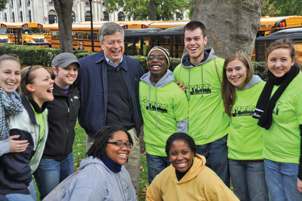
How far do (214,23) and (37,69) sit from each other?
137 inches

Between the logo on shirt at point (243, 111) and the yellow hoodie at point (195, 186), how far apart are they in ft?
2.13

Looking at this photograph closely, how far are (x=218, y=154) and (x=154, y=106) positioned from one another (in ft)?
2.97

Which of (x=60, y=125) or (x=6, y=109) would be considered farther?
(x=60, y=125)

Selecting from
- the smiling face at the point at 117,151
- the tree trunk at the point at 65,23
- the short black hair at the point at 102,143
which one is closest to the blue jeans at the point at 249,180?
the smiling face at the point at 117,151

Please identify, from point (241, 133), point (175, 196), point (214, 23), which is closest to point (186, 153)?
point (175, 196)

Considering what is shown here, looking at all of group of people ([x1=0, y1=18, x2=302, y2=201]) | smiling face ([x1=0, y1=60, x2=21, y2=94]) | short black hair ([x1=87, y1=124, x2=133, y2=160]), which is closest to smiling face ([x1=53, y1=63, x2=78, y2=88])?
group of people ([x1=0, y1=18, x2=302, y2=201])

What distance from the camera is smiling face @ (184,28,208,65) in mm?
3555

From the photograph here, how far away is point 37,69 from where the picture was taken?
310 centimetres

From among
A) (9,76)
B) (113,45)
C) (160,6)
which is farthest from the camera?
(160,6)

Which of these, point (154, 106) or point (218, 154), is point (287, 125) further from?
point (154, 106)

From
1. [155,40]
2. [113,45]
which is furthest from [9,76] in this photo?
[155,40]

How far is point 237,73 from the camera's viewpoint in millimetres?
3252

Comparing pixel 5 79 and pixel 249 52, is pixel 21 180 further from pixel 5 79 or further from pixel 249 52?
pixel 249 52

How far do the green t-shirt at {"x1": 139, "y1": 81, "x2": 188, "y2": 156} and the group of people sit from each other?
0.04 ft
